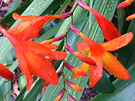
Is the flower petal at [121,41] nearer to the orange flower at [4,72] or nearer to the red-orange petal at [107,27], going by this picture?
the red-orange petal at [107,27]

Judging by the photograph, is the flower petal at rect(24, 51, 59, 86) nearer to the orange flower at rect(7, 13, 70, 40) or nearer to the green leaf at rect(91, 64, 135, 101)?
the orange flower at rect(7, 13, 70, 40)

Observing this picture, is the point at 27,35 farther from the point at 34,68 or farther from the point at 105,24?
the point at 105,24

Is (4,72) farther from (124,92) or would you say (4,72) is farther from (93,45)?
(124,92)

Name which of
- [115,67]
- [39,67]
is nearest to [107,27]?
[115,67]

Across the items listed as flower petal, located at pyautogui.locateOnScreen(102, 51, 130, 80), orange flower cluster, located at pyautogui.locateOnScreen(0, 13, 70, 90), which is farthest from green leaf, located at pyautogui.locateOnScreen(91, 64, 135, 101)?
orange flower cluster, located at pyautogui.locateOnScreen(0, 13, 70, 90)

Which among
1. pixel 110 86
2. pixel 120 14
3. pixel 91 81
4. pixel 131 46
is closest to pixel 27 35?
pixel 91 81

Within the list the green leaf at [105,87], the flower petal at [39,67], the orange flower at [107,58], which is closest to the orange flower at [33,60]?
the flower petal at [39,67]
